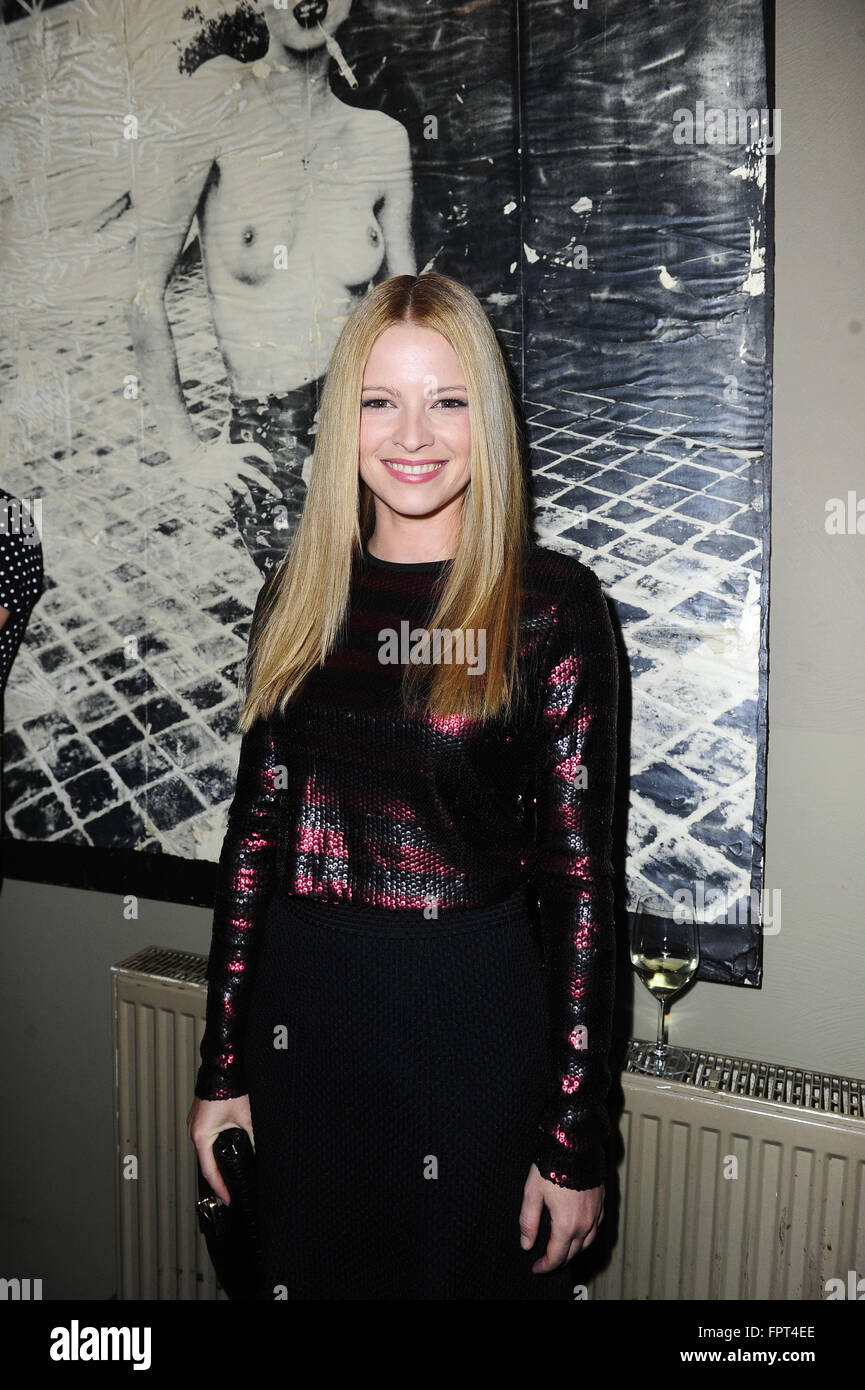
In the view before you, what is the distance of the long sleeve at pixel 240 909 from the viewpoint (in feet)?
3.87

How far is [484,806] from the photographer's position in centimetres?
110

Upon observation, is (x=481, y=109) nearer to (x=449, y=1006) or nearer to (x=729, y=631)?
(x=729, y=631)

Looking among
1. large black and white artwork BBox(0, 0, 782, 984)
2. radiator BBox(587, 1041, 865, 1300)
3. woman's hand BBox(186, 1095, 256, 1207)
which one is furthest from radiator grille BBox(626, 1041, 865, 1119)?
woman's hand BBox(186, 1095, 256, 1207)

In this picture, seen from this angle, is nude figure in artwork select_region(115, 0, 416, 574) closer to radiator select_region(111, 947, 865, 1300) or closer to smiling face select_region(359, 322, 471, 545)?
smiling face select_region(359, 322, 471, 545)

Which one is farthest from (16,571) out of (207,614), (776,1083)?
(776,1083)

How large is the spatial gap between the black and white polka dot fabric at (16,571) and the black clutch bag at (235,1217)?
1028 mm

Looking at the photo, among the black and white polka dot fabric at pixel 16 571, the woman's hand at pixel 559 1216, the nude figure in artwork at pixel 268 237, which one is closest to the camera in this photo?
the woman's hand at pixel 559 1216

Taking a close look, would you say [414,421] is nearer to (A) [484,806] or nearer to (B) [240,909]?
(A) [484,806]

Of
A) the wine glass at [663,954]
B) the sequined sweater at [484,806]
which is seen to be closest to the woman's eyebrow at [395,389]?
the sequined sweater at [484,806]

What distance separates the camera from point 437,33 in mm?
1371

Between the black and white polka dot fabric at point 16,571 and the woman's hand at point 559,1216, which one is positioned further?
the black and white polka dot fabric at point 16,571

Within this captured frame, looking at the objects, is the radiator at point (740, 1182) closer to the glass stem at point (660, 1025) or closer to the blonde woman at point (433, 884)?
the glass stem at point (660, 1025)

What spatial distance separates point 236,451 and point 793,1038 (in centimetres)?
127

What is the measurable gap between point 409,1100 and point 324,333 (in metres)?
1.14
